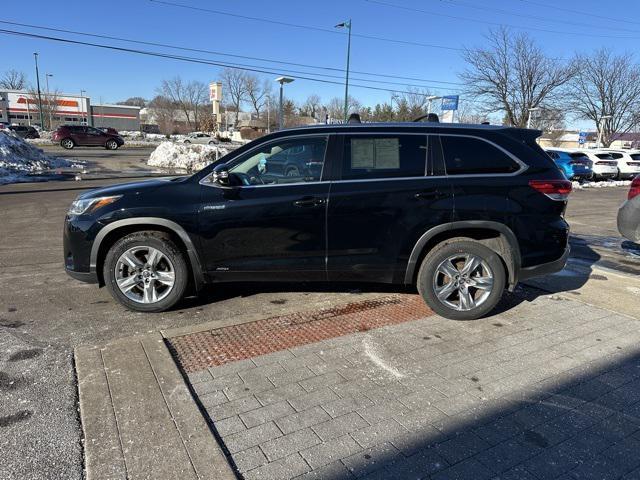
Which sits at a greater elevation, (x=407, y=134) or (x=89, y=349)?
(x=407, y=134)

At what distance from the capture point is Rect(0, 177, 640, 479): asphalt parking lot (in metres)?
2.61

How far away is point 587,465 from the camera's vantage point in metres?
2.49

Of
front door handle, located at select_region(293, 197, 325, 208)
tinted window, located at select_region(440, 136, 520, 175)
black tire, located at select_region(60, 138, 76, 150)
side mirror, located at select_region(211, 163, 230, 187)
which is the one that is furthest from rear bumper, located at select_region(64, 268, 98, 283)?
black tire, located at select_region(60, 138, 76, 150)

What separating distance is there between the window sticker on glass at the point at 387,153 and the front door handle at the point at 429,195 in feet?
1.12

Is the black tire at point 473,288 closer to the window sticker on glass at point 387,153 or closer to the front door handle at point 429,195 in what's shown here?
the front door handle at point 429,195

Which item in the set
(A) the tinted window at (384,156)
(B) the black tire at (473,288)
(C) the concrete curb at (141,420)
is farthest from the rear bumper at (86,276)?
(B) the black tire at (473,288)

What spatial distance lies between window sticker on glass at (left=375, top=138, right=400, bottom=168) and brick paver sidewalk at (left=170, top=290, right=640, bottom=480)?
1484 millimetres

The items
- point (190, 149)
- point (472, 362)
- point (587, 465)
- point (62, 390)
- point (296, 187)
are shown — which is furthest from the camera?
point (190, 149)

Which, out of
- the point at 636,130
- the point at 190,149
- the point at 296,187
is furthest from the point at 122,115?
the point at 296,187

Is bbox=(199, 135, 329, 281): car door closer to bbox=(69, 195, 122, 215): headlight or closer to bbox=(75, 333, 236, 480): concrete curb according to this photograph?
bbox=(69, 195, 122, 215): headlight

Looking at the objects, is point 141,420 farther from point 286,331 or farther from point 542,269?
point 542,269

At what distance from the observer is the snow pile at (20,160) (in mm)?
18016

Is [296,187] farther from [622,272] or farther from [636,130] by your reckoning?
[636,130]

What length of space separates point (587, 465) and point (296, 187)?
2971 millimetres
